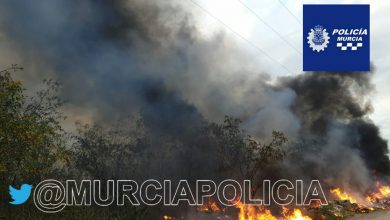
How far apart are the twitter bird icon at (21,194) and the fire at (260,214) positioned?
15.2 m

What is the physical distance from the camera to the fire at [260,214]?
30.5 metres

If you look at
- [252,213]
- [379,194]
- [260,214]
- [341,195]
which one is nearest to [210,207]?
[252,213]

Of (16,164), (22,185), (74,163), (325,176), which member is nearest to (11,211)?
(22,185)

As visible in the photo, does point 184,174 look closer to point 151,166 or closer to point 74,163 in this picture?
point 151,166

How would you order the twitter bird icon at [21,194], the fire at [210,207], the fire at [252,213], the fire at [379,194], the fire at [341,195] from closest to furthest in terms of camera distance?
the twitter bird icon at [21,194] → the fire at [252,213] → the fire at [210,207] → the fire at [341,195] → the fire at [379,194]

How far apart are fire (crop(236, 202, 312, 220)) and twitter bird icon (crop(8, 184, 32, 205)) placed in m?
15.2

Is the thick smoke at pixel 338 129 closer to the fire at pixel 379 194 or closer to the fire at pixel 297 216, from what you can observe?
the fire at pixel 379 194

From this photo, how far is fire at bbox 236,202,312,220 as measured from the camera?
30531mm

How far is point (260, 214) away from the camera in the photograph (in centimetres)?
3117

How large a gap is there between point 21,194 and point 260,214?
17429 mm

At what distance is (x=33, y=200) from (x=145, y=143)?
48.9ft

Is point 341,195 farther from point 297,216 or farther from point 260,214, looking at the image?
point 260,214

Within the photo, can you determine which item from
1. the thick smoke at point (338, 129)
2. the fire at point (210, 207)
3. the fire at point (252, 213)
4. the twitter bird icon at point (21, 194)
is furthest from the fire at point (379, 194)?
the twitter bird icon at point (21, 194)

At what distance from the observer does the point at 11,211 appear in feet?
66.0
